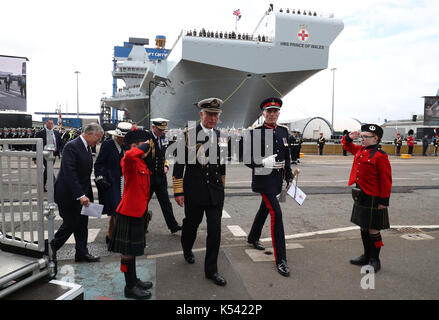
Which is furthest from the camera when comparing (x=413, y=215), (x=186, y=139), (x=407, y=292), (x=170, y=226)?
(x=413, y=215)

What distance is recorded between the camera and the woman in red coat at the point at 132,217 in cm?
281

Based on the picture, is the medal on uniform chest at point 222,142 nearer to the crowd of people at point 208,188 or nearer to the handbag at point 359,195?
the crowd of people at point 208,188

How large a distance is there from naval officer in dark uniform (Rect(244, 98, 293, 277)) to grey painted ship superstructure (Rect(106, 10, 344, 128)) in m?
21.6

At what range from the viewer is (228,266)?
362 centimetres

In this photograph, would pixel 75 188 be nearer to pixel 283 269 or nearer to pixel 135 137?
pixel 135 137

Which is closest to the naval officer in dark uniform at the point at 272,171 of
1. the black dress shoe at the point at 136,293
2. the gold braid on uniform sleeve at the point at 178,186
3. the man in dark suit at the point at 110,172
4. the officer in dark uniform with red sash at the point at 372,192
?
the officer in dark uniform with red sash at the point at 372,192

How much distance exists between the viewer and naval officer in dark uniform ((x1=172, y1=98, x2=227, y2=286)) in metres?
3.36

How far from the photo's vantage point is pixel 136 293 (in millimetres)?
2848

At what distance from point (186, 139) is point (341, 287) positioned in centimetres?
225

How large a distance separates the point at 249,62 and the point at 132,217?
956 inches

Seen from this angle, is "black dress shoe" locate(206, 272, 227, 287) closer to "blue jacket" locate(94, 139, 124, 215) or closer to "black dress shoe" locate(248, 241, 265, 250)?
"black dress shoe" locate(248, 241, 265, 250)

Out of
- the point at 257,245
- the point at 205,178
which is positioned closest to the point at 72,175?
the point at 205,178
